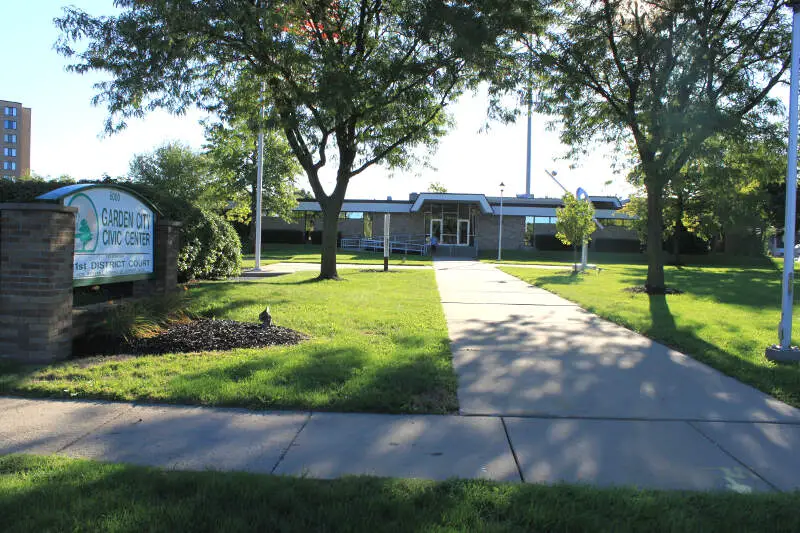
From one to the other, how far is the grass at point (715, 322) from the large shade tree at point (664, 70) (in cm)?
202

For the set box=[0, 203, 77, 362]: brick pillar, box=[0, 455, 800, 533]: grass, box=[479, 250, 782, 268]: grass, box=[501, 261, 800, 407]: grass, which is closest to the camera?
box=[0, 455, 800, 533]: grass

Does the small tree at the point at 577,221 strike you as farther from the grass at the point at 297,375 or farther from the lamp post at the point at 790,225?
the lamp post at the point at 790,225

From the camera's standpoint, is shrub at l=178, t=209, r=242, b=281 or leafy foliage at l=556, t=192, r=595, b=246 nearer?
shrub at l=178, t=209, r=242, b=281

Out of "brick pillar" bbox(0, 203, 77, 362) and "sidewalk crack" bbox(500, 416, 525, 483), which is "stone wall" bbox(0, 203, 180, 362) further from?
"sidewalk crack" bbox(500, 416, 525, 483)

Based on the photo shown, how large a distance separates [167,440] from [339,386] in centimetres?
164

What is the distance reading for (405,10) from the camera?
42.0 feet

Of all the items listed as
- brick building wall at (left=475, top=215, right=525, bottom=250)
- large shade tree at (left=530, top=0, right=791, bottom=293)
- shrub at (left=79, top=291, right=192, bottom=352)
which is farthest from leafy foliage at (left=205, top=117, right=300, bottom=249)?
shrub at (left=79, top=291, right=192, bottom=352)

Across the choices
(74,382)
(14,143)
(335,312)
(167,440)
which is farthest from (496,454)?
(14,143)

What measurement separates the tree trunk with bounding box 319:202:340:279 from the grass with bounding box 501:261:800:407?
21.6 feet

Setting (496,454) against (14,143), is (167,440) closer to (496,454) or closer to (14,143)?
(496,454)

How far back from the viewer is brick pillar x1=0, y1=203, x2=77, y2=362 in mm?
5711

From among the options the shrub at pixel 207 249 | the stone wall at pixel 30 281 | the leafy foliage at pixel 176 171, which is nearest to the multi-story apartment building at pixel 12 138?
Result: the leafy foliage at pixel 176 171

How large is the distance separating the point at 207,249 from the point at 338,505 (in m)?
12.1

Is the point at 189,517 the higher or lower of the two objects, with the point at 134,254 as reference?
lower
